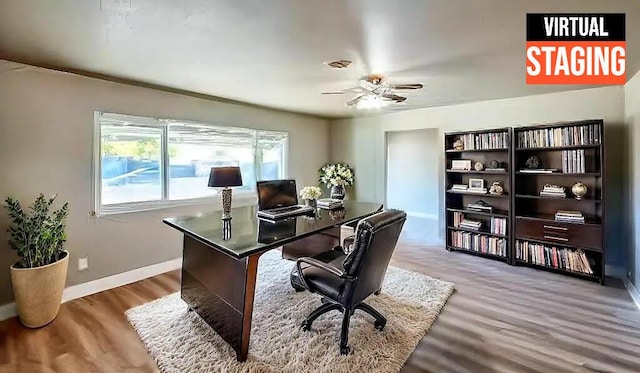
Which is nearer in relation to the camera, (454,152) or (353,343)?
(353,343)

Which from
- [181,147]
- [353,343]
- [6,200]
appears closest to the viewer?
[353,343]

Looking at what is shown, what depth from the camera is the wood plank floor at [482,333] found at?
195 cm

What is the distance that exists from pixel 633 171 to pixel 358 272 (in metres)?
3.07

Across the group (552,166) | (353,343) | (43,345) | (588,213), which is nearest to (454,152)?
(552,166)

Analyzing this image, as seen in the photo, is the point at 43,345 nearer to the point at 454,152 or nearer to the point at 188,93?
the point at 188,93

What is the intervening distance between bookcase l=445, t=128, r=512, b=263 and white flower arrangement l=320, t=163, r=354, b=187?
1.74 metres

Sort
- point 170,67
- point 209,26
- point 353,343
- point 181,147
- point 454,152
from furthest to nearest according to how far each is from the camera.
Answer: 1. point 454,152
2. point 181,147
3. point 170,67
4. point 353,343
5. point 209,26

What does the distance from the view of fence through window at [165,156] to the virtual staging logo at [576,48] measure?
352cm

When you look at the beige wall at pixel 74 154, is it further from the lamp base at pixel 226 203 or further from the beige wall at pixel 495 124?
the beige wall at pixel 495 124

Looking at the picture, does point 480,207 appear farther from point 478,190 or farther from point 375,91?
point 375,91

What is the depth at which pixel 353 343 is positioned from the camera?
2143mm

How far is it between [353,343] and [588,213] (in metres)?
3.31

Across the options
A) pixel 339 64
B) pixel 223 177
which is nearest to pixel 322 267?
pixel 223 177

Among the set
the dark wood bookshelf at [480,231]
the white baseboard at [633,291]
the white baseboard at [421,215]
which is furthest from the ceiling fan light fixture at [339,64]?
the white baseboard at [421,215]
